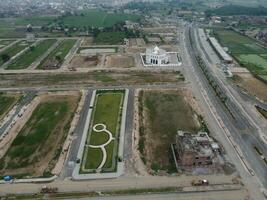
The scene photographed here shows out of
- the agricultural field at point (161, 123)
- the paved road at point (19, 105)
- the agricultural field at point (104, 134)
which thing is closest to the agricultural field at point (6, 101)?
the paved road at point (19, 105)

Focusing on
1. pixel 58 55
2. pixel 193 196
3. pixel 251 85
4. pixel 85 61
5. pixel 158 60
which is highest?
pixel 158 60

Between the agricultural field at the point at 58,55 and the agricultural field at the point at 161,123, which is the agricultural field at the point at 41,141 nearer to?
the agricultural field at the point at 161,123

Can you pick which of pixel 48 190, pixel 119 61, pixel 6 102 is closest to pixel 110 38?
pixel 119 61

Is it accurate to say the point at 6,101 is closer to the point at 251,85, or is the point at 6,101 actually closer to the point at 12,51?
the point at 12,51

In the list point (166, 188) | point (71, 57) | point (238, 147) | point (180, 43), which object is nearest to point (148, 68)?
point (71, 57)

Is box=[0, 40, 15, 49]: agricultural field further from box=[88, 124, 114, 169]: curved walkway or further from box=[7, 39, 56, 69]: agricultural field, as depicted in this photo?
box=[88, 124, 114, 169]: curved walkway

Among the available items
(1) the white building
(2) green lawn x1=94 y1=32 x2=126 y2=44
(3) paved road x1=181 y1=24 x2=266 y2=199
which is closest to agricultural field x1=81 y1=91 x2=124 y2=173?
(3) paved road x1=181 y1=24 x2=266 y2=199
